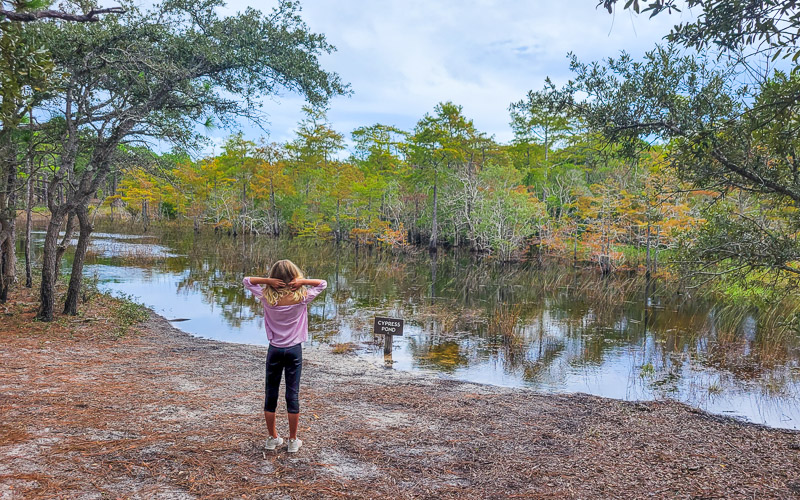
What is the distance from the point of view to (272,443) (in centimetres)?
424

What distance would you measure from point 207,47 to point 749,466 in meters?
9.81

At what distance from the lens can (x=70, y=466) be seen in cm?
371

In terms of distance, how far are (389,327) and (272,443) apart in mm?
5562

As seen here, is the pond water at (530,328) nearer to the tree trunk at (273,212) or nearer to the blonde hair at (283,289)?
the blonde hair at (283,289)

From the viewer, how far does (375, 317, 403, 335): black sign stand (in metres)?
9.70

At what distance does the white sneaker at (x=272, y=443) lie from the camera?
422 cm

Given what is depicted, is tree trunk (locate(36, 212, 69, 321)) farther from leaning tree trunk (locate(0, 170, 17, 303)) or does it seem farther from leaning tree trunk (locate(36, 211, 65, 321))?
leaning tree trunk (locate(0, 170, 17, 303))

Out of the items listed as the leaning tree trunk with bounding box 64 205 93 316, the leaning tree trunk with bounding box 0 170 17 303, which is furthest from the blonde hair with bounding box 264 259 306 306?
the leaning tree trunk with bounding box 0 170 17 303

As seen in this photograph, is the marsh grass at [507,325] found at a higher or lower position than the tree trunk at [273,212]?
lower

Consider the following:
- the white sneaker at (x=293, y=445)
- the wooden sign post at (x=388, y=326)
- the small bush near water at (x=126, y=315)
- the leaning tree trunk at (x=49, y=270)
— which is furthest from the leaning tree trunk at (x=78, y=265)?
the white sneaker at (x=293, y=445)

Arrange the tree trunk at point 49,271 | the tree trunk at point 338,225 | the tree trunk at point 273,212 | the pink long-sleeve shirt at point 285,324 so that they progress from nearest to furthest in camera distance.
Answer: the pink long-sleeve shirt at point 285,324, the tree trunk at point 49,271, the tree trunk at point 338,225, the tree trunk at point 273,212

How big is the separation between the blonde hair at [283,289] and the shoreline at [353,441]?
1287 mm

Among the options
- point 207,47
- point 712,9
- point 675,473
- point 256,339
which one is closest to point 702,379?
point 675,473

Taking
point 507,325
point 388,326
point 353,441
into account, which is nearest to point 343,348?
point 388,326
